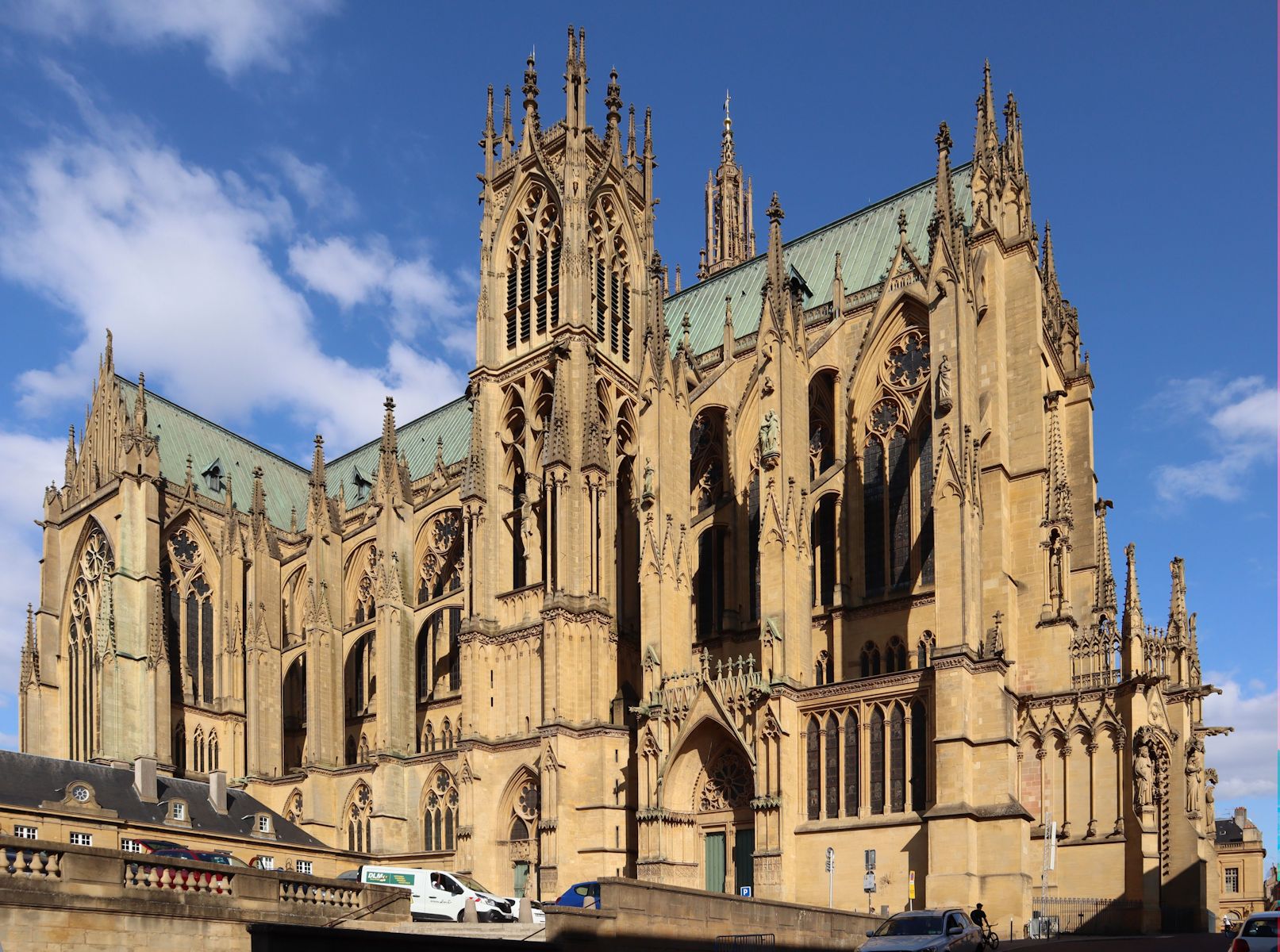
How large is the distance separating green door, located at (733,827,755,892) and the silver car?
14.3 m

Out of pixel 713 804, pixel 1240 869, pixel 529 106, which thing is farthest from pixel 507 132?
pixel 1240 869

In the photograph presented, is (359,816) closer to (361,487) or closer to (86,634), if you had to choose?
(86,634)

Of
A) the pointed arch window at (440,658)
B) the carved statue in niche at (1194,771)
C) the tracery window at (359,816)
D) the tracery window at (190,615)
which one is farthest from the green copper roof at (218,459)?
the carved statue in niche at (1194,771)

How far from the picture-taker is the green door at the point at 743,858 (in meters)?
36.6

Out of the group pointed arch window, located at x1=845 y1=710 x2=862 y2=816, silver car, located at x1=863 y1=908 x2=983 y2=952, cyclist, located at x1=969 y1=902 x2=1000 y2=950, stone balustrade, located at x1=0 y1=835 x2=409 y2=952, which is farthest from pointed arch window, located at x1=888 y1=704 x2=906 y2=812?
stone balustrade, located at x1=0 y1=835 x2=409 y2=952

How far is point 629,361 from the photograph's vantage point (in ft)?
170

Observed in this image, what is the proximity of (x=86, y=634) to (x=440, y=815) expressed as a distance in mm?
21605

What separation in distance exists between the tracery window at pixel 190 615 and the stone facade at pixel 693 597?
0.16 m

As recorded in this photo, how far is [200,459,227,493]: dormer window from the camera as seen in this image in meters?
67.4

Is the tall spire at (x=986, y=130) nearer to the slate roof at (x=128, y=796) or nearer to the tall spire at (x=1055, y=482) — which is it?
the tall spire at (x=1055, y=482)

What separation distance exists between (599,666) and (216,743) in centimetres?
2347

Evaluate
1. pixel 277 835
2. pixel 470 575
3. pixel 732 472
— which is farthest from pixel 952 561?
pixel 277 835

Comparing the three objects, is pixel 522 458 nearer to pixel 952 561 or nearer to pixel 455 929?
pixel 952 561

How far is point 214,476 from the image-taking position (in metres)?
68.0
